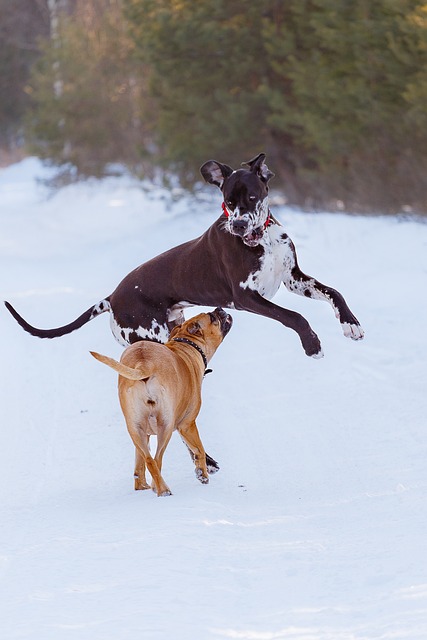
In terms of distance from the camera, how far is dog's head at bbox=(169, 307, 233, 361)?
687 cm

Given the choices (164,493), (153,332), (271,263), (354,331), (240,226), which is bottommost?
(164,493)

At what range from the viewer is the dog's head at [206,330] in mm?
6871

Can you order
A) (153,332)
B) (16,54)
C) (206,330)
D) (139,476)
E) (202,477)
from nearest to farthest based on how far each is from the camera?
(139,476) → (202,477) → (206,330) → (153,332) → (16,54)

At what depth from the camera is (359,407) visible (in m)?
8.50

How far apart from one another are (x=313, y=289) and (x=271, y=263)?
349mm

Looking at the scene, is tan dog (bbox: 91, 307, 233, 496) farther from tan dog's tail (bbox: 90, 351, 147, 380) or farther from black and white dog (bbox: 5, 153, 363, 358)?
black and white dog (bbox: 5, 153, 363, 358)

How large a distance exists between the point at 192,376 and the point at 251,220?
98 centimetres

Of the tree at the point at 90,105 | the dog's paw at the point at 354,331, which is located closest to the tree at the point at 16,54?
the tree at the point at 90,105

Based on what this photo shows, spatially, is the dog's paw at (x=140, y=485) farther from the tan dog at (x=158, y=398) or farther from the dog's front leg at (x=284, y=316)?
the dog's front leg at (x=284, y=316)

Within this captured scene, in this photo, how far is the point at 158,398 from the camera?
599 centimetres

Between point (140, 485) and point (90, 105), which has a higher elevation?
point (140, 485)

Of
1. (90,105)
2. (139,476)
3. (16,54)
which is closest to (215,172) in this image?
(139,476)

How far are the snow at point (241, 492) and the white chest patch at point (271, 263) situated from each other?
3.76 feet

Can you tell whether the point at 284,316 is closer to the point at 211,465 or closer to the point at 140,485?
the point at 211,465
